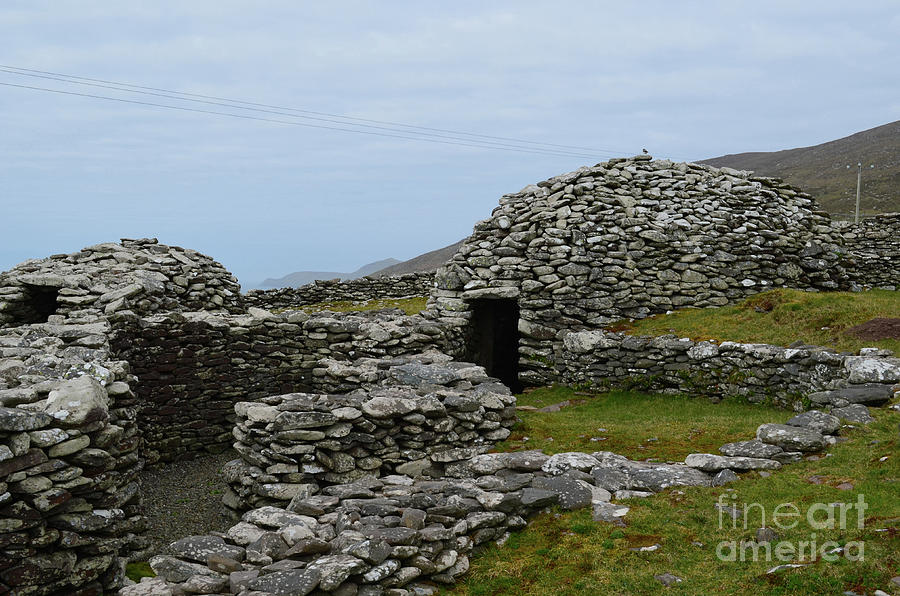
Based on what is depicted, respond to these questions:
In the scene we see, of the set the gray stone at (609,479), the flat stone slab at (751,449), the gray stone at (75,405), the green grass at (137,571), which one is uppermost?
the gray stone at (75,405)

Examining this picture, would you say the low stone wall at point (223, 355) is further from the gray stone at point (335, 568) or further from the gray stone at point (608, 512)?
the gray stone at point (335, 568)

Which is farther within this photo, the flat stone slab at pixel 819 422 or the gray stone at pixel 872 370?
the gray stone at pixel 872 370

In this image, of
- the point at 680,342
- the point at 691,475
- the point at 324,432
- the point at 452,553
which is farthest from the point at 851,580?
the point at 680,342

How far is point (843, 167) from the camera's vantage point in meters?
127

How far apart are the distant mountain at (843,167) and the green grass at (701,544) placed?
75.6m

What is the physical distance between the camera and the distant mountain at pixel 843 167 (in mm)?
92188

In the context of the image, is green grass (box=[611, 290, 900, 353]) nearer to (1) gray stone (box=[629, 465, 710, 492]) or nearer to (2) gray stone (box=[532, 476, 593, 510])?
(1) gray stone (box=[629, 465, 710, 492])

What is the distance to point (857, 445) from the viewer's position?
29.1ft

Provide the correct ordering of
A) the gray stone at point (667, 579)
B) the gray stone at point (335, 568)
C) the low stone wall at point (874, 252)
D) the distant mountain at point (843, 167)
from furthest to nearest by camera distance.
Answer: the distant mountain at point (843, 167) < the low stone wall at point (874, 252) < the gray stone at point (667, 579) < the gray stone at point (335, 568)

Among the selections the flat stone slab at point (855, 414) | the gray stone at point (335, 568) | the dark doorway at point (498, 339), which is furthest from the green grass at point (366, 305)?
the gray stone at point (335, 568)

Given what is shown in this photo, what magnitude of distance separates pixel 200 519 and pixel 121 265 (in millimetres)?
9157

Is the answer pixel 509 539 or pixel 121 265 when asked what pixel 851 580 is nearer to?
pixel 509 539

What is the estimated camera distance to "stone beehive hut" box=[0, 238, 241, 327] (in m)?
15.4

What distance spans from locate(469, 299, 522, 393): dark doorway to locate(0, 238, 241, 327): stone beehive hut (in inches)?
294
